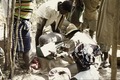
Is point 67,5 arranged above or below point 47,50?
above

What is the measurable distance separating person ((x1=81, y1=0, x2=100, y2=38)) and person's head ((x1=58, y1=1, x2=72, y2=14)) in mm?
733

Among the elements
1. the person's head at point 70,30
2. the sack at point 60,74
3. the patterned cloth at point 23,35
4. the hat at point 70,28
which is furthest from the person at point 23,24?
the hat at point 70,28

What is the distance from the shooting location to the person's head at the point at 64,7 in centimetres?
437

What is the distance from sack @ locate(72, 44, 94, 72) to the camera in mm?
3641

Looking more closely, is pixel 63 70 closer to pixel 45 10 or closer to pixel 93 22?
pixel 45 10

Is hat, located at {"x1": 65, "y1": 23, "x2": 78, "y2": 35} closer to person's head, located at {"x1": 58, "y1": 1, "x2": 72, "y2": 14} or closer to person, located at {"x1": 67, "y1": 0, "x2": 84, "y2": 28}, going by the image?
person, located at {"x1": 67, "y1": 0, "x2": 84, "y2": 28}

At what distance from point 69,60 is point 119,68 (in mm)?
839

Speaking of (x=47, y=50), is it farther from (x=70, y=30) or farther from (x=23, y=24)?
(x=70, y=30)

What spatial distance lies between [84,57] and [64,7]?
1.06m

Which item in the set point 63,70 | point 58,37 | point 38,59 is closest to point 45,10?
point 58,37

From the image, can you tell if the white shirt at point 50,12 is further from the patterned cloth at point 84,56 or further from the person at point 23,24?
the patterned cloth at point 84,56

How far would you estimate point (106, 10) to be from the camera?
11.9ft

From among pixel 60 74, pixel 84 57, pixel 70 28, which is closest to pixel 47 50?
pixel 60 74

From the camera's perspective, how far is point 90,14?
206 inches
